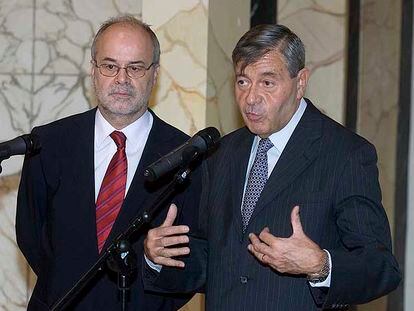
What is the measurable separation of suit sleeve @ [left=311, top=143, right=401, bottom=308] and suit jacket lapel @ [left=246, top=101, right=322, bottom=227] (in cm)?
13

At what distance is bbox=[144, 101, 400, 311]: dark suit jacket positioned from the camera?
254 cm

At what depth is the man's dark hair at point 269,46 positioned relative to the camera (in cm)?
277

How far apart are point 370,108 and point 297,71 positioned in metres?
1.59

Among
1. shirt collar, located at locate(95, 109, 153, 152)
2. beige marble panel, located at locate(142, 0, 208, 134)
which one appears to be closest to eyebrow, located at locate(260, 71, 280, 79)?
shirt collar, located at locate(95, 109, 153, 152)

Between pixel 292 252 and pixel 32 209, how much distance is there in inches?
43.7

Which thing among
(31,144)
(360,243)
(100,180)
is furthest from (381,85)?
(31,144)

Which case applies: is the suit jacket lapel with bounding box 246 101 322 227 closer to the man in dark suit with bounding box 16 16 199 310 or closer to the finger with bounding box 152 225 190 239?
the finger with bounding box 152 225 190 239

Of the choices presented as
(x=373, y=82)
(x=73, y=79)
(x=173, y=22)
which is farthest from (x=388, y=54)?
(x=73, y=79)

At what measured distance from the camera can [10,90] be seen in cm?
449

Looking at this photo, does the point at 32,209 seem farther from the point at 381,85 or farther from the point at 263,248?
the point at 381,85

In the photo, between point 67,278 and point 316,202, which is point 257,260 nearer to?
point 316,202

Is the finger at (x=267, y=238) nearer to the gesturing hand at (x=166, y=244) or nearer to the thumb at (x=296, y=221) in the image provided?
the thumb at (x=296, y=221)

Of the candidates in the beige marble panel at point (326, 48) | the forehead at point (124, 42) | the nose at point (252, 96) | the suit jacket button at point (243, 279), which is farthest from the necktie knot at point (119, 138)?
the beige marble panel at point (326, 48)

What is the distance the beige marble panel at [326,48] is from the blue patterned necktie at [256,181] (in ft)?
5.20
